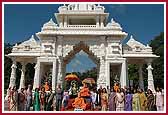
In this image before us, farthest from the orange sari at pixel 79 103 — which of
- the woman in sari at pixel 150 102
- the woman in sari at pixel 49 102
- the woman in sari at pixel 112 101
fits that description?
the woman in sari at pixel 150 102

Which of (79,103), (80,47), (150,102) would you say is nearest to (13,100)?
(79,103)

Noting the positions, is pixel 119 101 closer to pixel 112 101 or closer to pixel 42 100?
pixel 112 101

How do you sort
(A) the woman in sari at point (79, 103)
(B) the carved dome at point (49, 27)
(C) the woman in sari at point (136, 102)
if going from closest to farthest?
1. (C) the woman in sari at point (136, 102)
2. (A) the woman in sari at point (79, 103)
3. (B) the carved dome at point (49, 27)

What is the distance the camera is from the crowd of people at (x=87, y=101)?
1479 cm

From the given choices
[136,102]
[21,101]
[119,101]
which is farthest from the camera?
[21,101]

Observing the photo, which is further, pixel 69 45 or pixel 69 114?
pixel 69 45

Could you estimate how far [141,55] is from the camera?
23.5 m

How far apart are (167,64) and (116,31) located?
7.48m

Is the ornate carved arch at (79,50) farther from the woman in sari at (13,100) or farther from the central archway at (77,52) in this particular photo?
the woman in sari at (13,100)

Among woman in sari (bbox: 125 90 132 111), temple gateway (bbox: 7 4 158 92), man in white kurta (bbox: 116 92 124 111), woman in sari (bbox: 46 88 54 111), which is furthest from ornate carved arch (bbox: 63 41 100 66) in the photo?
woman in sari (bbox: 125 90 132 111)

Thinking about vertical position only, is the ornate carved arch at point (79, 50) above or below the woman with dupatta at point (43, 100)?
above

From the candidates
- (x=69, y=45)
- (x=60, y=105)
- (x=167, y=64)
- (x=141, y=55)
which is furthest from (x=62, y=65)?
(x=167, y=64)

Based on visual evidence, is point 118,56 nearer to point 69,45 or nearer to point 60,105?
point 69,45

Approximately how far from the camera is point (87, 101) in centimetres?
1523
